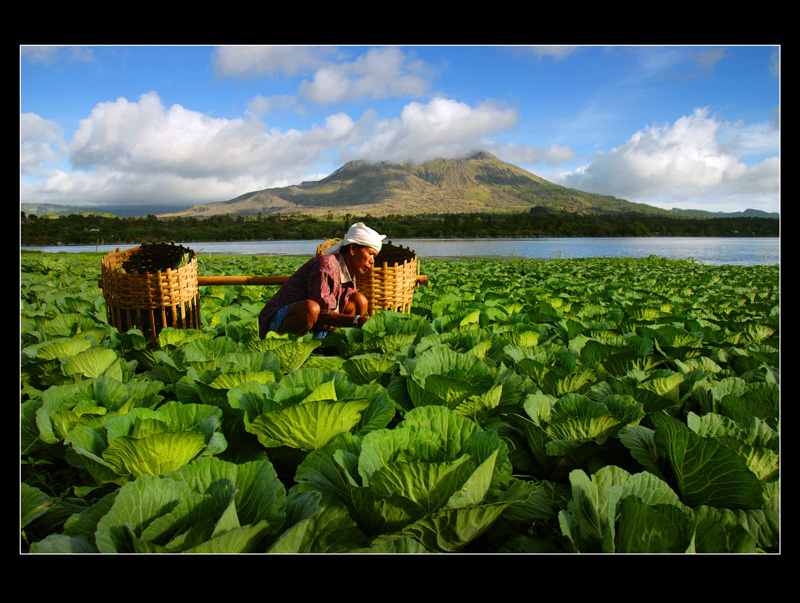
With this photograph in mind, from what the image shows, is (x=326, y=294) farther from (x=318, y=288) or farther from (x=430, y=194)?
(x=430, y=194)

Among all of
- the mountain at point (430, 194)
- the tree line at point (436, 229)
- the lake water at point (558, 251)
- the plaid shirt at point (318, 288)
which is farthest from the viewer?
the mountain at point (430, 194)

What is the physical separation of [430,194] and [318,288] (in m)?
168

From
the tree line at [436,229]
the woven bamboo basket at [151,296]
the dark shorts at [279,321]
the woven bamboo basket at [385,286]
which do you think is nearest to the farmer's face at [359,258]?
the woven bamboo basket at [385,286]

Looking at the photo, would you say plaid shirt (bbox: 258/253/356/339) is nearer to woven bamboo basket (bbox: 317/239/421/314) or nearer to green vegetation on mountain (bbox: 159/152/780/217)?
woven bamboo basket (bbox: 317/239/421/314)

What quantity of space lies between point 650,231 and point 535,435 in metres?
77.1

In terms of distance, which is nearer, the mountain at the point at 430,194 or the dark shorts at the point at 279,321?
the dark shorts at the point at 279,321

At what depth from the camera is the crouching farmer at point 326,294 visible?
311 cm

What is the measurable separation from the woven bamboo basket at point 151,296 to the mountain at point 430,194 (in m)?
124

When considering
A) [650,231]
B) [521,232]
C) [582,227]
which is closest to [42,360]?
[521,232]

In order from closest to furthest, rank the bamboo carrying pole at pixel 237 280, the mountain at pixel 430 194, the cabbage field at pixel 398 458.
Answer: the cabbage field at pixel 398 458
the bamboo carrying pole at pixel 237 280
the mountain at pixel 430 194

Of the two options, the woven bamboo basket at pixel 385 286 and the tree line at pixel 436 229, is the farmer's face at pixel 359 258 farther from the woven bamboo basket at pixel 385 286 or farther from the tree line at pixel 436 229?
the tree line at pixel 436 229

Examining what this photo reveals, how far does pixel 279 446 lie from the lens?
1.30 metres
